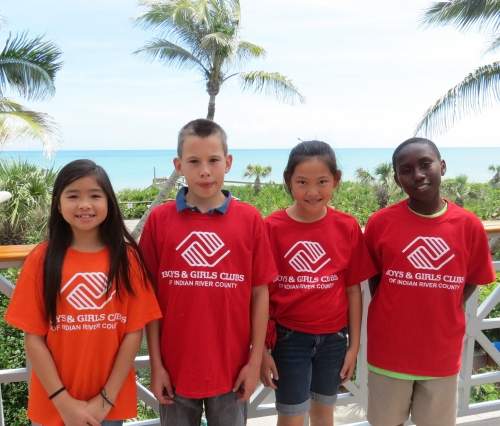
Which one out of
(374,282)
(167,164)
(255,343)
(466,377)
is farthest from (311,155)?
(167,164)

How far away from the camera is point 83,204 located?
60.0 inches

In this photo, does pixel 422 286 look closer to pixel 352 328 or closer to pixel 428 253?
pixel 428 253

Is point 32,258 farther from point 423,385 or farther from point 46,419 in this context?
point 423,385

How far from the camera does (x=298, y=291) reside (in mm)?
1752

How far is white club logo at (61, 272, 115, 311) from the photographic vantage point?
1.48 meters

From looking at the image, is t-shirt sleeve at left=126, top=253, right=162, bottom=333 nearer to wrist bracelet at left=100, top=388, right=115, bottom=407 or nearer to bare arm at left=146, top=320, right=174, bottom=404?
bare arm at left=146, top=320, right=174, bottom=404

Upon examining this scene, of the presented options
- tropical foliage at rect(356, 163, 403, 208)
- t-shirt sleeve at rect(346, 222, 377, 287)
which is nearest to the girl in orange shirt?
t-shirt sleeve at rect(346, 222, 377, 287)

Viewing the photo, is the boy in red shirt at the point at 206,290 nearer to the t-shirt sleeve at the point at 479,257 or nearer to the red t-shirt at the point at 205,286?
the red t-shirt at the point at 205,286

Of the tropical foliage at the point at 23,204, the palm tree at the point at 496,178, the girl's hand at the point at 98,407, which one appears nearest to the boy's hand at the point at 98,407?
the girl's hand at the point at 98,407

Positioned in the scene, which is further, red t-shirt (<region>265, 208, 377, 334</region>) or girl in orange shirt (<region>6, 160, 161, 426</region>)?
red t-shirt (<region>265, 208, 377, 334</region>)

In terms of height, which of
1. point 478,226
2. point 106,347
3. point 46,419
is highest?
point 478,226

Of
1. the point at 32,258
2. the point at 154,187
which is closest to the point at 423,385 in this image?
the point at 32,258

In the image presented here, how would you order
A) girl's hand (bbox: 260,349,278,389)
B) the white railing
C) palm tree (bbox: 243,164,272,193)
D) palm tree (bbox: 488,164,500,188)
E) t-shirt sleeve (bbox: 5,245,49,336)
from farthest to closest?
palm tree (bbox: 243,164,272,193)
palm tree (bbox: 488,164,500,188)
the white railing
girl's hand (bbox: 260,349,278,389)
t-shirt sleeve (bbox: 5,245,49,336)

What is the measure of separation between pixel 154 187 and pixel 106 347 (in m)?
27.7
